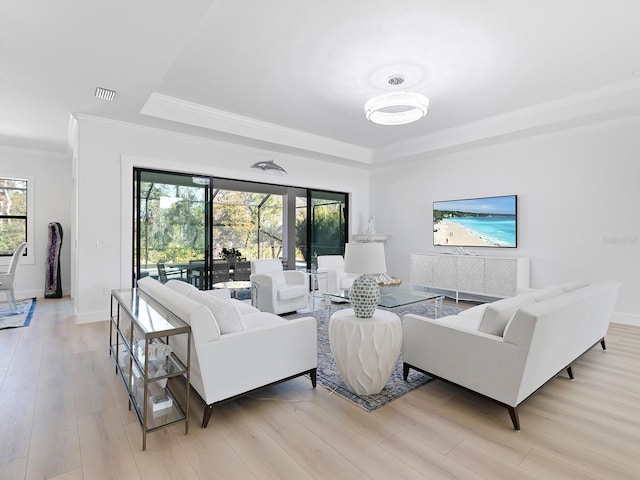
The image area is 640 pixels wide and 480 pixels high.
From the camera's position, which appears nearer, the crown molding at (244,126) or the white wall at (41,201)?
the crown molding at (244,126)

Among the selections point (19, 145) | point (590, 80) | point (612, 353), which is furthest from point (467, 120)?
point (19, 145)

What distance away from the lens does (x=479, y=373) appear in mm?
2223

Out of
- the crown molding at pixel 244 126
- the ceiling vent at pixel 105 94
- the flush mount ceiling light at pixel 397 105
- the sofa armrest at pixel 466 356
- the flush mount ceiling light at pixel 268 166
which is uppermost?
the crown molding at pixel 244 126

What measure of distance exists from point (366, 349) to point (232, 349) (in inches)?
36.1

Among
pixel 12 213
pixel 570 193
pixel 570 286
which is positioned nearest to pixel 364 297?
pixel 570 286

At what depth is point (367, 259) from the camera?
2.60 metres

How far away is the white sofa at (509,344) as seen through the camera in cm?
204

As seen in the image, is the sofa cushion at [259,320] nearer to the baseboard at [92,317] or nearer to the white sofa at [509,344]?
the white sofa at [509,344]

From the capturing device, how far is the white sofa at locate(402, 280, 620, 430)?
2.04 metres

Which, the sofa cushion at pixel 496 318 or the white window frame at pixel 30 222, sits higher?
the white window frame at pixel 30 222

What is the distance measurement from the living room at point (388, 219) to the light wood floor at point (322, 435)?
0.01 m

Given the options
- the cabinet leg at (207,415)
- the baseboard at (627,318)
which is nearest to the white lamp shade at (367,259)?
the cabinet leg at (207,415)

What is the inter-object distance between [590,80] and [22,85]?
6.13m

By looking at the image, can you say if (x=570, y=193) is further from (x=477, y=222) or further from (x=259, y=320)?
(x=259, y=320)
